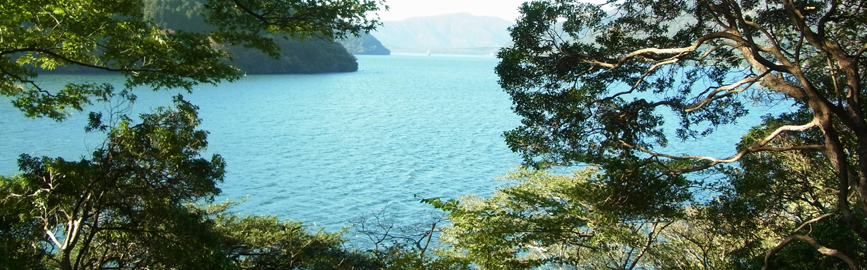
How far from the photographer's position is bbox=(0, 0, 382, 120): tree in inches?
319

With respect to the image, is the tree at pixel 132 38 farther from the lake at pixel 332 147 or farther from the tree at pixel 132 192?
the lake at pixel 332 147

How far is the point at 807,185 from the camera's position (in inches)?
339

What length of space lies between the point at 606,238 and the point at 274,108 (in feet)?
126

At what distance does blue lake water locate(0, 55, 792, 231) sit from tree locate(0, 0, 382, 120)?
29.2ft

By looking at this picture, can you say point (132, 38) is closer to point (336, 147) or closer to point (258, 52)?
point (336, 147)

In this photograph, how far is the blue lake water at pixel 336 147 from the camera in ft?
70.9

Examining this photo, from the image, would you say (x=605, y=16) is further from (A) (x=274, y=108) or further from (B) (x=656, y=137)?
(A) (x=274, y=108)

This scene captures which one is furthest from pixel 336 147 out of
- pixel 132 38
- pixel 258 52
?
pixel 258 52

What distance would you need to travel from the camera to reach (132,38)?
8820mm

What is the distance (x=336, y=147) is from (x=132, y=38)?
880 inches

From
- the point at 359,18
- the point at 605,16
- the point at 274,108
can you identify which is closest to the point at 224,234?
the point at 359,18

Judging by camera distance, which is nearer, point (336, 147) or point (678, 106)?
point (678, 106)

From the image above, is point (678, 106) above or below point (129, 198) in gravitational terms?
above

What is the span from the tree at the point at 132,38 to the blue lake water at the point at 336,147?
8.89m
